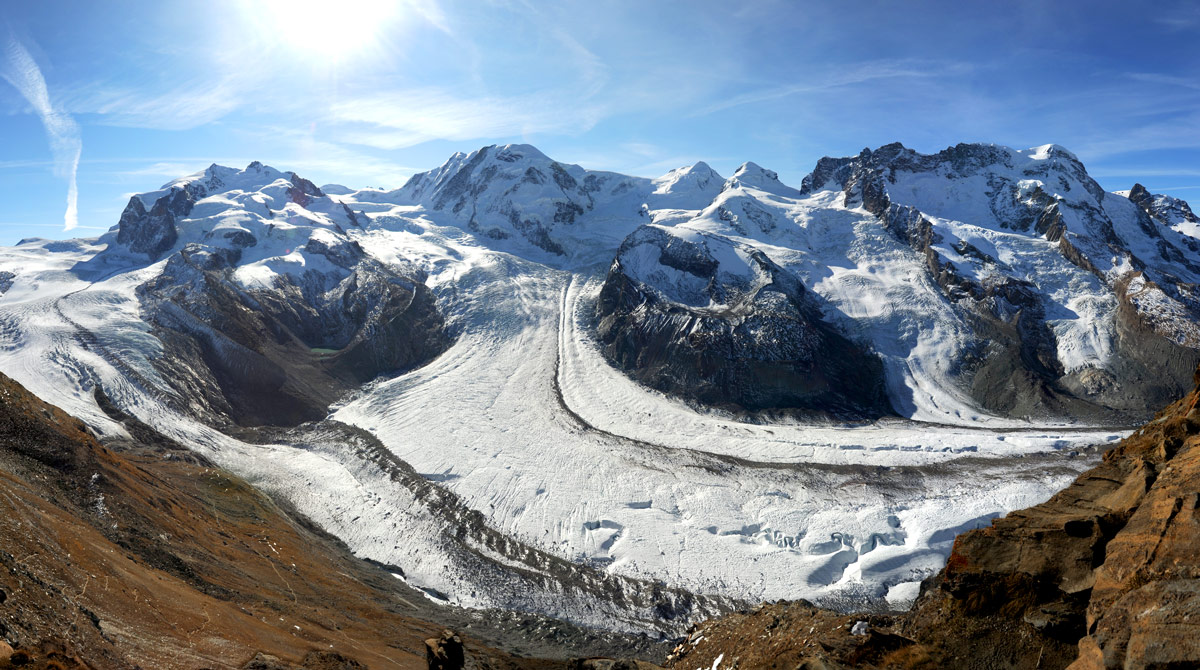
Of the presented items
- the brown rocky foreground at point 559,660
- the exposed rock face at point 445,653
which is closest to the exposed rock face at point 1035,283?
the brown rocky foreground at point 559,660

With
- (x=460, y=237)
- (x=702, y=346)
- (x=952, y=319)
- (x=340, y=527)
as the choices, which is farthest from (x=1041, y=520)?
(x=460, y=237)

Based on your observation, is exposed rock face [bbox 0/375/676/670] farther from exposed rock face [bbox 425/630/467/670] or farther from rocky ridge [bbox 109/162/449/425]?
rocky ridge [bbox 109/162/449/425]

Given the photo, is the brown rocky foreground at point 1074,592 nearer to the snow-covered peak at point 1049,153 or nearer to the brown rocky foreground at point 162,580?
the brown rocky foreground at point 162,580

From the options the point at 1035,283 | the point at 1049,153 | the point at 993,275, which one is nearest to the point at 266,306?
the point at 993,275

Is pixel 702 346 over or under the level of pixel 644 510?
over

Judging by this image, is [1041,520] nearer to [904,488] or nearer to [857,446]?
[904,488]

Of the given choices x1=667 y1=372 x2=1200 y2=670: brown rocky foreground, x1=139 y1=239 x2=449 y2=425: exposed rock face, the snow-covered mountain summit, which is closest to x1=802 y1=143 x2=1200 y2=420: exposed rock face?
the snow-covered mountain summit
